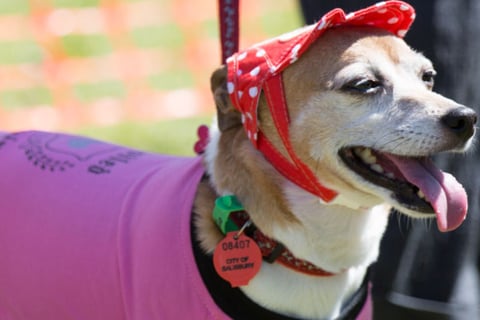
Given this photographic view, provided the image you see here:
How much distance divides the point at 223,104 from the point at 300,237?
52cm

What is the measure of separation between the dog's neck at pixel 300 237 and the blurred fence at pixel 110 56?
12.8ft

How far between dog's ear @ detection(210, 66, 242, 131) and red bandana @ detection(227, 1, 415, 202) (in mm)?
84

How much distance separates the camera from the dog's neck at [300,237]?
9.22 ft

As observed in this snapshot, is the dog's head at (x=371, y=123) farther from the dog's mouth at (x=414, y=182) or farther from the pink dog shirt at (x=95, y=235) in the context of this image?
the pink dog shirt at (x=95, y=235)

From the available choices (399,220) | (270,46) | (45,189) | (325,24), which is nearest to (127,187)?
(45,189)

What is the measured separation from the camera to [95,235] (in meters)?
2.95

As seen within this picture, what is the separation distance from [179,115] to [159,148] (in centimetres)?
88

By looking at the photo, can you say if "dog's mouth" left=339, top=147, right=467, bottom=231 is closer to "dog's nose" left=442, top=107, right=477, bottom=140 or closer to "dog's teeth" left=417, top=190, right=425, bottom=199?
"dog's teeth" left=417, top=190, right=425, bottom=199

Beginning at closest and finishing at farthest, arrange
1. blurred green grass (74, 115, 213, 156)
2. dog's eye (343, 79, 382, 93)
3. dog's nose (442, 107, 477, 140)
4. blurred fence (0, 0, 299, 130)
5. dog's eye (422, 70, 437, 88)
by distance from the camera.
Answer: dog's nose (442, 107, 477, 140), dog's eye (343, 79, 382, 93), dog's eye (422, 70, 437, 88), blurred green grass (74, 115, 213, 156), blurred fence (0, 0, 299, 130)

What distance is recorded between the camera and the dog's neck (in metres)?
2.81

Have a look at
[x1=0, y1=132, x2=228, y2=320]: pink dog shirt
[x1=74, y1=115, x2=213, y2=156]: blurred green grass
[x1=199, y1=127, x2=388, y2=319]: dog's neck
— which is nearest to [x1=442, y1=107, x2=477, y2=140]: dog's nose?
[x1=199, y1=127, x2=388, y2=319]: dog's neck

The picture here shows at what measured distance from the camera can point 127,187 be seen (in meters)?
3.06

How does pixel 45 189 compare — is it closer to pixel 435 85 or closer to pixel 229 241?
pixel 229 241

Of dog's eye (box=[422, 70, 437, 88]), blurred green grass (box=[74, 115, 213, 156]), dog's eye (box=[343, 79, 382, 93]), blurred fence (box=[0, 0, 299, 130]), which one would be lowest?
blurred green grass (box=[74, 115, 213, 156])
